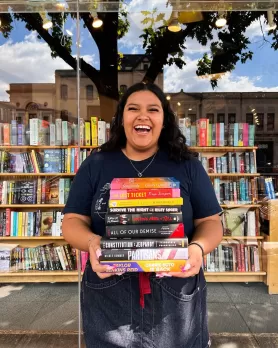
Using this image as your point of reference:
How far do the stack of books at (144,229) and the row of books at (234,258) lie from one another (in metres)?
2.68

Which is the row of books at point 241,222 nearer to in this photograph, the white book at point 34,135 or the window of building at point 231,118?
the window of building at point 231,118

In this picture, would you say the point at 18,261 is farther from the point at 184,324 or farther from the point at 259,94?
the point at 259,94

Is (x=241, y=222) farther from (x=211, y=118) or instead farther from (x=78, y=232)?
(x=78, y=232)

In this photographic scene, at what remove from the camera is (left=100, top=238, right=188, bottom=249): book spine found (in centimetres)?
93

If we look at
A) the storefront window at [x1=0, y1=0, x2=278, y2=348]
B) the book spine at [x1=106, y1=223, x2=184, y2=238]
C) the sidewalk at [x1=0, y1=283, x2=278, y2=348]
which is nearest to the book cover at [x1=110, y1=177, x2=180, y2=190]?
the book spine at [x1=106, y1=223, x2=184, y2=238]

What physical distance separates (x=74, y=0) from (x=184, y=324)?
112 inches

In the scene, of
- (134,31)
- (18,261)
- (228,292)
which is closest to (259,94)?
(134,31)

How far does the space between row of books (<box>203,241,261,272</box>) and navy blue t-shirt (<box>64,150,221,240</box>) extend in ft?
8.12

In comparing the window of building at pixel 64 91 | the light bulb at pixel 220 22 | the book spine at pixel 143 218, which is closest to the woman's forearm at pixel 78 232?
the book spine at pixel 143 218

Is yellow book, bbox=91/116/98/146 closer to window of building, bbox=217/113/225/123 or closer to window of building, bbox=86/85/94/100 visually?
window of building, bbox=86/85/94/100

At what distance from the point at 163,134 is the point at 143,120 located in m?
0.16

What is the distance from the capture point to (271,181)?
367cm

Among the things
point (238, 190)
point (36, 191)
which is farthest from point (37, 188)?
point (238, 190)

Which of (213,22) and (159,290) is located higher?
(213,22)
